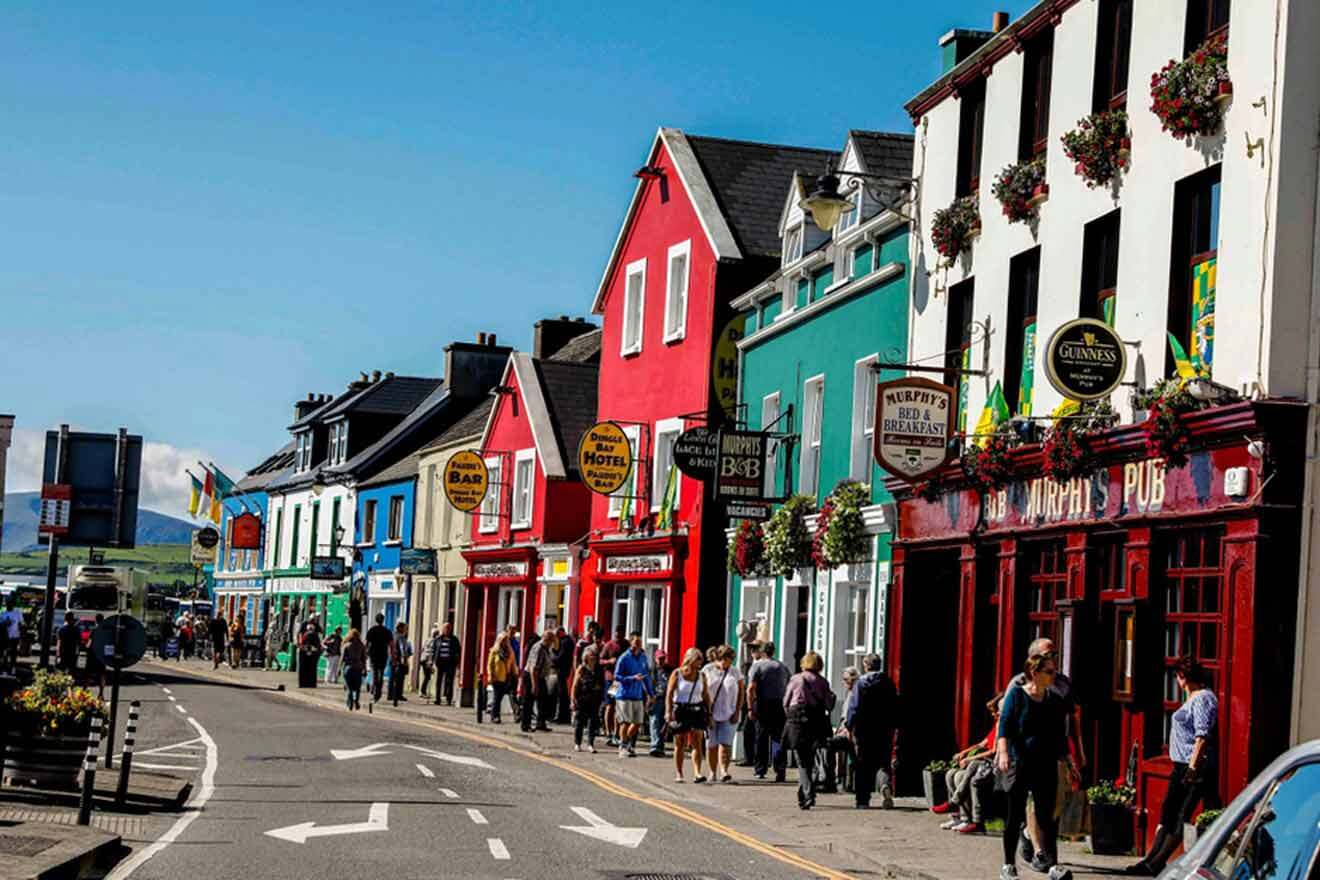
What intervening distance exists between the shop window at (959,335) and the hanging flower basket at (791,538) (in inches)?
221

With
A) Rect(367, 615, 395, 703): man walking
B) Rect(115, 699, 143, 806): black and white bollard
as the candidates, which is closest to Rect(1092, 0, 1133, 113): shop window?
Rect(115, 699, 143, 806): black and white bollard

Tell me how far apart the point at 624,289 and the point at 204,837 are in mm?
26180

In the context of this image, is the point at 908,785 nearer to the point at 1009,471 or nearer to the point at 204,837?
the point at 1009,471

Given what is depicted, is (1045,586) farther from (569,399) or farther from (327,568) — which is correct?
(327,568)

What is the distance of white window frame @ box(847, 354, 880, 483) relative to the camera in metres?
27.6

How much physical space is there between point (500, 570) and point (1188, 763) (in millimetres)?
33109

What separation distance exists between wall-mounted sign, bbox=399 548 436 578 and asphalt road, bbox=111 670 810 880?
22.4 meters

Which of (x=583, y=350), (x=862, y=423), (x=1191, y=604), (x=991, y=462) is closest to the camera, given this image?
(x=1191, y=604)

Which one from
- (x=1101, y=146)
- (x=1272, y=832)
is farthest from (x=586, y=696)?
(x=1272, y=832)

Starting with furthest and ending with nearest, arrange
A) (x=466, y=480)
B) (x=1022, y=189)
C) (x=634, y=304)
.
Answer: (x=466, y=480)
(x=634, y=304)
(x=1022, y=189)

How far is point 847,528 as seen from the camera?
1067 inches

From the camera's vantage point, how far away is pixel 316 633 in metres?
52.8

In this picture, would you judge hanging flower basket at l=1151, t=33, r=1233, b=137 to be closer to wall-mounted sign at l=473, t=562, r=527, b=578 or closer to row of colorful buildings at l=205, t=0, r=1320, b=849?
row of colorful buildings at l=205, t=0, r=1320, b=849

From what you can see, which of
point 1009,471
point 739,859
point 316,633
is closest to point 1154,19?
point 1009,471
